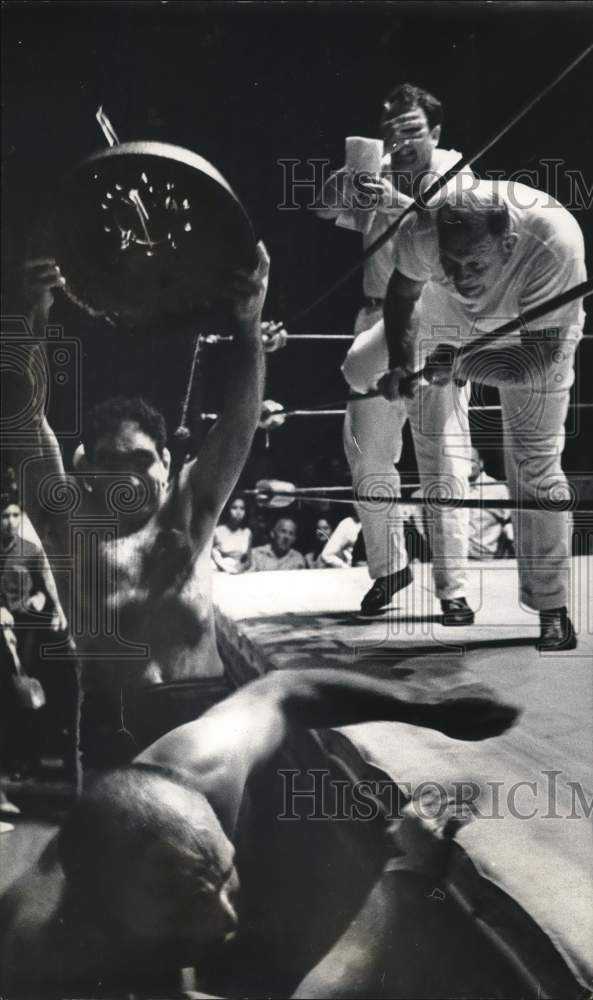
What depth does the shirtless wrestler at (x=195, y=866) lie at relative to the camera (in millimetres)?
2322

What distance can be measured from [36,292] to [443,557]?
45.9 inches

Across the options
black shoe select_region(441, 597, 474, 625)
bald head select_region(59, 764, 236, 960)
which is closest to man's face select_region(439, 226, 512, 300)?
black shoe select_region(441, 597, 474, 625)

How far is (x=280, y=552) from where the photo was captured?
2.37 metres

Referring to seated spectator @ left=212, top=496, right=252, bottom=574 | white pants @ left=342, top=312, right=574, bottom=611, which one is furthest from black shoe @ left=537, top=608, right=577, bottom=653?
seated spectator @ left=212, top=496, right=252, bottom=574

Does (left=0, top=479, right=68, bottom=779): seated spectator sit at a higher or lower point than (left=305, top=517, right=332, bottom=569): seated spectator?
lower

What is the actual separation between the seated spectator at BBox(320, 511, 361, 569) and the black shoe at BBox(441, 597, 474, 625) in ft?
0.84

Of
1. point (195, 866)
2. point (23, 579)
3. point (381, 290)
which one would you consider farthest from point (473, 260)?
point (195, 866)

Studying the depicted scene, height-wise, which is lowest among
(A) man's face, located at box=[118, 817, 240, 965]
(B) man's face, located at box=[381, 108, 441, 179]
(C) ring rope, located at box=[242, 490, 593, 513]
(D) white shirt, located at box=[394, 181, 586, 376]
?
(A) man's face, located at box=[118, 817, 240, 965]

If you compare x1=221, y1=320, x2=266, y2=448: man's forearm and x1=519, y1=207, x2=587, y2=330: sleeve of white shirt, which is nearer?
x1=519, y1=207, x2=587, y2=330: sleeve of white shirt

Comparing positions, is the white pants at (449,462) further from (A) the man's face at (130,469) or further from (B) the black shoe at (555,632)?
(A) the man's face at (130,469)

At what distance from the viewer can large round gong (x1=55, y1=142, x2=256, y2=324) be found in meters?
2.34

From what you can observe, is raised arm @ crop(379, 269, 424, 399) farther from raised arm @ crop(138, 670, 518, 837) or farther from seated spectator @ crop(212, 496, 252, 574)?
raised arm @ crop(138, 670, 518, 837)

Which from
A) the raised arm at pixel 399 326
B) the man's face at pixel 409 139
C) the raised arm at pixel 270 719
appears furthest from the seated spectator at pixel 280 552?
the man's face at pixel 409 139

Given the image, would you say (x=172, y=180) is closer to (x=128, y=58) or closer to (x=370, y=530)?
(x=128, y=58)
